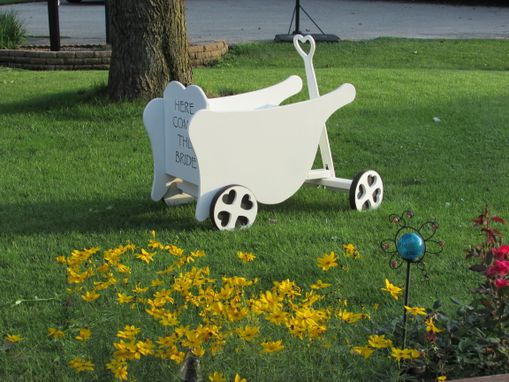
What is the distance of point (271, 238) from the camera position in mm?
4848

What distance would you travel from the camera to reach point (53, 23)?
1189 centimetres

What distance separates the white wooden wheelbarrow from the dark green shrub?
27.1 feet

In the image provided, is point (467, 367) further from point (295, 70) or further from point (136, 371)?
point (295, 70)

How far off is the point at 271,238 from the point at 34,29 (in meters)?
13.5

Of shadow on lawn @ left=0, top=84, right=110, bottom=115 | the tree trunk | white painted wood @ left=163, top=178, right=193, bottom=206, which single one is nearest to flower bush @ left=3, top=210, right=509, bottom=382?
white painted wood @ left=163, top=178, right=193, bottom=206

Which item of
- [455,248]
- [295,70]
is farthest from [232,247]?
[295,70]

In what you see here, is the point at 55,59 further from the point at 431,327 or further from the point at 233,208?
the point at 431,327

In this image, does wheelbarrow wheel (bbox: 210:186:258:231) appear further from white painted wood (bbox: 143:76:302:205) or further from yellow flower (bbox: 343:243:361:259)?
yellow flower (bbox: 343:243:361:259)

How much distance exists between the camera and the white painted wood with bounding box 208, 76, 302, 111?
5.58 meters

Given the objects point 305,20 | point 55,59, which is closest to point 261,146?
point 55,59

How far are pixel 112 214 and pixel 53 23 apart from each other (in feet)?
24.0

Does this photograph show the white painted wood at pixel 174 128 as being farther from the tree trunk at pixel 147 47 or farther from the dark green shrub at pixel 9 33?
the dark green shrub at pixel 9 33

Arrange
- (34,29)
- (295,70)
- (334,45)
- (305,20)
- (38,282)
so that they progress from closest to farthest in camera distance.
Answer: (38,282) → (295,70) → (334,45) → (34,29) → (305,20)

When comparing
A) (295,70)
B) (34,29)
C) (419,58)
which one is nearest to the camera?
(295,70)
